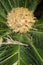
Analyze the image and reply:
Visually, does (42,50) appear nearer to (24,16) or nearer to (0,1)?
(24,16)

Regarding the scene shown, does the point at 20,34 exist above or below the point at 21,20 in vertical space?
below

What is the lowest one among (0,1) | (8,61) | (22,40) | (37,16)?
(8,61)

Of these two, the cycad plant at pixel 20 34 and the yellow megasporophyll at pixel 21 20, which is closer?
the cycad plant at pixel 20 34

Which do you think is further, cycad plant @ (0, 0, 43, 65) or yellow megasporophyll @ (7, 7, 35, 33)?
yellow megasporophyll @ (7, 7, 35, 33)

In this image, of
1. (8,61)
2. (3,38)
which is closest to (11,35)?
(3,38)
